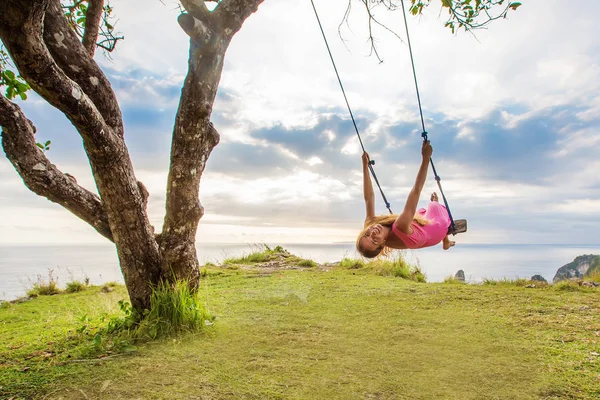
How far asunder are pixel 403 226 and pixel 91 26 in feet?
13.2

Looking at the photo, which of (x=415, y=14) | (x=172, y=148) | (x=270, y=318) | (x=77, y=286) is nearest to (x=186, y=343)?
(x=270, y=318)

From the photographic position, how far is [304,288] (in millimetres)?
6574

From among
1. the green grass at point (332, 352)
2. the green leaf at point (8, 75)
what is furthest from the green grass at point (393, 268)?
the green leaf at point (8, 75)

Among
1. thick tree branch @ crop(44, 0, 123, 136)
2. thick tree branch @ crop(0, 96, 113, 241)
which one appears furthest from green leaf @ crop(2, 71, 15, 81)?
thick tree branch @ crop(44, 0, 123, 136)

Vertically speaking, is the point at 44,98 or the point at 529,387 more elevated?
the point at 44,98

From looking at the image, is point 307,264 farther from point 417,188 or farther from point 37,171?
point 37,171

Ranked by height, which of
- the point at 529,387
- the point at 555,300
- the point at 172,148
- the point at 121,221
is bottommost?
the point at 529,387

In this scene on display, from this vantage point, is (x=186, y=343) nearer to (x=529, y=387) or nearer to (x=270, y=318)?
(x=270, y=318)

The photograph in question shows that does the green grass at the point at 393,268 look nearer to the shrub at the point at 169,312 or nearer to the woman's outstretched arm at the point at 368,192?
the woman's outstretched arm at the point at 368,192

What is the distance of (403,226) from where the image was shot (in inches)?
165

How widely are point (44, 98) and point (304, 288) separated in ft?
15.5

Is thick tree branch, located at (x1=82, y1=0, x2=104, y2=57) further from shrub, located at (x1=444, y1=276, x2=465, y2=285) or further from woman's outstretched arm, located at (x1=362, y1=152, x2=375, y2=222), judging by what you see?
shrub, located at (x1=444, y1=276, x2=465, y2=285)

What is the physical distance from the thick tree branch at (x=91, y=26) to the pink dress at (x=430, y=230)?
385 centimetres

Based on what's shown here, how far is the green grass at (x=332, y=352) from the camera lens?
291 cm
